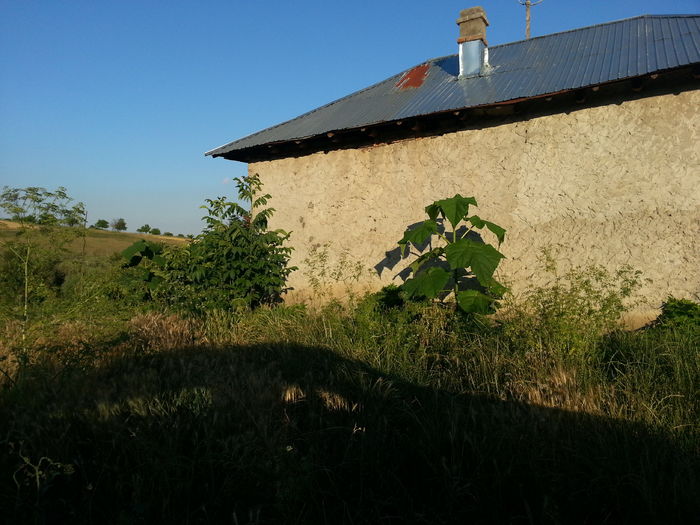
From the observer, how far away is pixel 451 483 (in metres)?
2.05

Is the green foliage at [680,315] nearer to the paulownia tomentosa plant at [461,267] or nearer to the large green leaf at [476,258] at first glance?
the paulownia tomentosa plant at [461,267]

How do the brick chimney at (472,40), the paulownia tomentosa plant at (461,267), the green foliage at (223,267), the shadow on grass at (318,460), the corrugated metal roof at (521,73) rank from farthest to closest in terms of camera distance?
the brick chimney at (472,40)
the green foliage at (223,267)
the corrugated metal roof at (521,73)
the paulownia tomentosa plant at (461,267)
the shadow on grass at (318,460)

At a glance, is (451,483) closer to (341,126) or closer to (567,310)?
(567,310)

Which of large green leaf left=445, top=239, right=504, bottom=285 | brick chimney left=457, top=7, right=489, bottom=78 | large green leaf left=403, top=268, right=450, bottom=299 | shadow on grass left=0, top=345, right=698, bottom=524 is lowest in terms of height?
shadow on grass left=0, top=345, right=698, bottom=524

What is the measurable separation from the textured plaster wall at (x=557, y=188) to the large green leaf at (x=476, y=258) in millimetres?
1395

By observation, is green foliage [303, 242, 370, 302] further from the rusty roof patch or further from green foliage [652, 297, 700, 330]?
green foliage [652, 297, 700, 330]

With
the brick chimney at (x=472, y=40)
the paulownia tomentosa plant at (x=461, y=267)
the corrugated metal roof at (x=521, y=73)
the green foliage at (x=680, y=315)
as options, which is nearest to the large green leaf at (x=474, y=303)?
the paulownia tomentosa plant at (x=461, y=267)

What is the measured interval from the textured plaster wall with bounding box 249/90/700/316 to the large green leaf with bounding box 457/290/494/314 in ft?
4.68

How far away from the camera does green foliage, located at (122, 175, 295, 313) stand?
6.40 metres

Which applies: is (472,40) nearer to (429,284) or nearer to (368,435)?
(429,284)

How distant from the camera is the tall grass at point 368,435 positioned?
1977 mm

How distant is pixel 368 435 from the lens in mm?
2430

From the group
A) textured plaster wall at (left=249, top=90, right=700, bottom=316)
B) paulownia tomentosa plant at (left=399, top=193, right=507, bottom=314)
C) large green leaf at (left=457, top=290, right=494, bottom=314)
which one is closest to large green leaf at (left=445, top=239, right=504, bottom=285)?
paulownia tomentosa plant at (left=399, top=193, right=507, bottom=314)

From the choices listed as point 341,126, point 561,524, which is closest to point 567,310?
point 561,524
